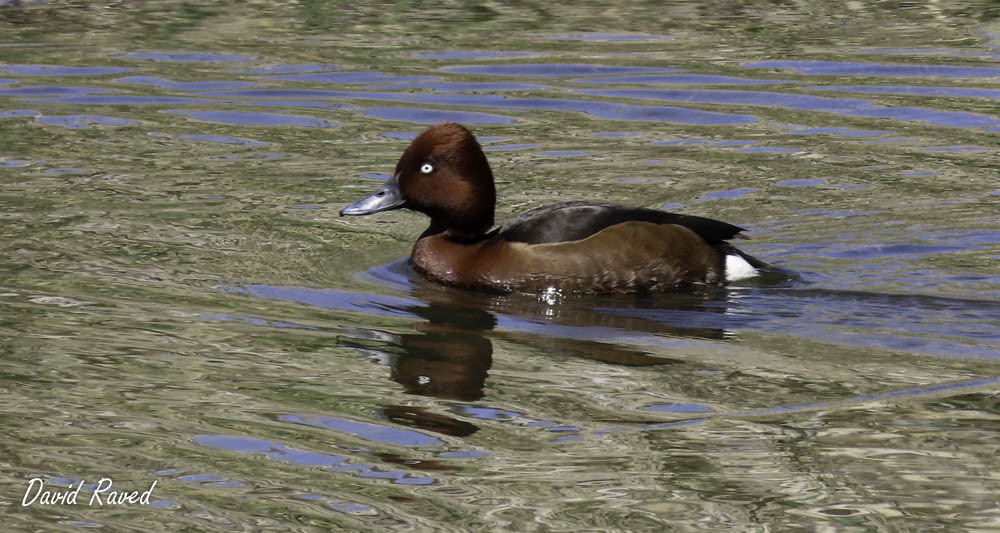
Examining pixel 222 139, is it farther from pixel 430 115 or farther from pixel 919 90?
pixel 919 90

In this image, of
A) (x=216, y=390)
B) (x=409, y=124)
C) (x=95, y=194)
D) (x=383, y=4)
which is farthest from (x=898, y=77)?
(x=216, y=390)

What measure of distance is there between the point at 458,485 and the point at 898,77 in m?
9.51

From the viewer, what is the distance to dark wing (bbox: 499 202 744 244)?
8.23 metres

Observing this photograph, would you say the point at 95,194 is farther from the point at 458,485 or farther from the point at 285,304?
the point at 458,485

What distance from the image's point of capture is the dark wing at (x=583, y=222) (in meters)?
8.23

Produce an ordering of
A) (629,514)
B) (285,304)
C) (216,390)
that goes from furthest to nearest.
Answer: (285,304)
(216,390)
(629,514)

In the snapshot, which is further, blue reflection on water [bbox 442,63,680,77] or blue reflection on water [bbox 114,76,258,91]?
blue reflection on water [bbox 442,63,680,77]

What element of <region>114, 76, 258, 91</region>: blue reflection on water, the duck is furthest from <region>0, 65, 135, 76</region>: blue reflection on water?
the duck

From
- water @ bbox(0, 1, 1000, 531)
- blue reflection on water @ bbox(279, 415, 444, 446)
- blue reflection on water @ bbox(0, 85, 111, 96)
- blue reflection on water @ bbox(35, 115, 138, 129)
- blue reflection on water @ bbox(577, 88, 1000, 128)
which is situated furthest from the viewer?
blue reflection on water @ bbox(0, 85, 111, 96)

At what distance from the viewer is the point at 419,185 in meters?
8.70

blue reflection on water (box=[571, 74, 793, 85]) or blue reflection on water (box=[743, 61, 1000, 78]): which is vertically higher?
blue reflection on water (box=[743, 61, 1000, 78])

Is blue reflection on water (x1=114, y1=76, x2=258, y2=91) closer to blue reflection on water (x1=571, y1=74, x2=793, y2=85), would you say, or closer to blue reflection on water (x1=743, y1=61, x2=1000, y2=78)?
blue reflection on water (x1=571, y1=74, x2=793, y2=85)

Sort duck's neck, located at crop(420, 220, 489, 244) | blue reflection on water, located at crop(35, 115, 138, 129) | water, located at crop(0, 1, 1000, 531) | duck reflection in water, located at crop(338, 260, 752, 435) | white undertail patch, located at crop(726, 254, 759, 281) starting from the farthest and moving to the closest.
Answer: blue reflection on water, located at crop(35, 115, 138, 129), duck's neck, located at crop(420, 220, 489, 244), white undertail patch, located at crop(726, 254, 759, 281), duck reflection in water, located at crop(338, 260, 752, 435), water, located at crop(0, 1, 1000, 531)

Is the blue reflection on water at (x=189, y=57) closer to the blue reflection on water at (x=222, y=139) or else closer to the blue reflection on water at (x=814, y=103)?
the blue reflection on water at (x=222, y=139)
